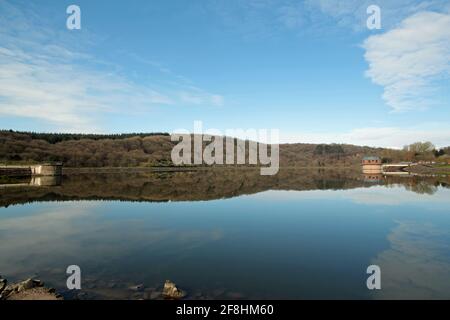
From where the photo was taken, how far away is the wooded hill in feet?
359

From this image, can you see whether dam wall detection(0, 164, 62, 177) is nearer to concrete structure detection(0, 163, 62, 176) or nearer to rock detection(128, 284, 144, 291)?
concrete structure detection(0, 163, 62, 176)

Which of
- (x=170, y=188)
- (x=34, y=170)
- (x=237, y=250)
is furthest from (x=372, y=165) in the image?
(x=237, y=250)

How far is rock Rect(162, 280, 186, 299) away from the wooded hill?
3758 inches

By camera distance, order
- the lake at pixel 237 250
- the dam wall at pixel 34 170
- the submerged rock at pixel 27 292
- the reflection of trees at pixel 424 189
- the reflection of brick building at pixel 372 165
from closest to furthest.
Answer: the submerged rock at pixel 27 292 → the lake at pixel 237 250 → the reflection of trees at pixel 424 189 → the dam wall at pixel 34 170 → the reflection of brick building at pixel 372 165

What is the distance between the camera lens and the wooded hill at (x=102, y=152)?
110 m

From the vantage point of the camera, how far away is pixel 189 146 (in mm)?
183125

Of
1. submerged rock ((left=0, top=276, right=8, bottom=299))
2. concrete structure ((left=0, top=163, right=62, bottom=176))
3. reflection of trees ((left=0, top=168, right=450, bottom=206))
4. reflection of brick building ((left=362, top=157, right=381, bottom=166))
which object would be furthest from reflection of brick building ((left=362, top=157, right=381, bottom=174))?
submerged rock ((left=0, top=276, right=8, bottom=299))

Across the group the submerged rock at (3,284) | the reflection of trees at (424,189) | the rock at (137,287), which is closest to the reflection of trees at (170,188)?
the reflection of trees at (424,189)

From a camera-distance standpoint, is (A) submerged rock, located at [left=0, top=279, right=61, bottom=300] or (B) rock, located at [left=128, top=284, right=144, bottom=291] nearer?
(A) submerged rock, located at [left=0, top=279, right=61, bottom=300]

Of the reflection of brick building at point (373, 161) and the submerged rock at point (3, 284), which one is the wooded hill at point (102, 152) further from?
the submerged rock at point (3, 284)

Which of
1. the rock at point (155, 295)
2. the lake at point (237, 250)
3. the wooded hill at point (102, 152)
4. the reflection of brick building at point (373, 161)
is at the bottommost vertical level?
the rock at point (155, 295)

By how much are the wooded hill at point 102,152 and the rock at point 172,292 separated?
95.5 metres

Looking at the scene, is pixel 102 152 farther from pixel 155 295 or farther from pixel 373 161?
pixel 155 295

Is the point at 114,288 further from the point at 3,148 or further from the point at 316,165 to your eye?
the point at 316,165
